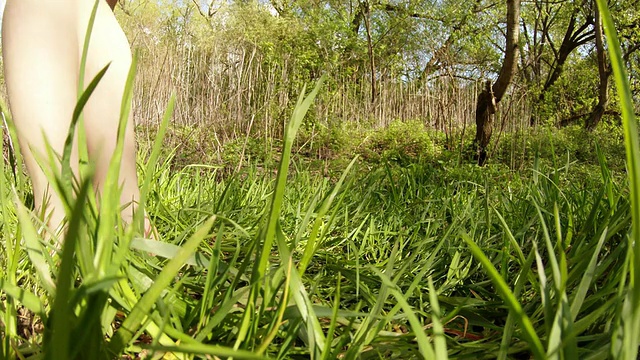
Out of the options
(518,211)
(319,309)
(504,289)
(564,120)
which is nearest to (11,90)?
(319,309)

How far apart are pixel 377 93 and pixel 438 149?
83.2 inches

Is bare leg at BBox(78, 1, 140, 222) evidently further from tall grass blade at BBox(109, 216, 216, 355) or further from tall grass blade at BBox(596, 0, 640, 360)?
tall grass blade at BBox(596, 0, 640, 360)

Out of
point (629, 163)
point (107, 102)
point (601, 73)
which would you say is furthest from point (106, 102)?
point (601, 73)

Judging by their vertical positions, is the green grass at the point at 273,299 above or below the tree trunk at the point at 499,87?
below

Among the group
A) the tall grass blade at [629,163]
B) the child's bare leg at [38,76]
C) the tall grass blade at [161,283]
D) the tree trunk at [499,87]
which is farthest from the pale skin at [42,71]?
the tree trunk at [499,87]

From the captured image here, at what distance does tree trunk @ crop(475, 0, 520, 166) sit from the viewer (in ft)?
12.7

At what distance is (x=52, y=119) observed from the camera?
2.12 ft

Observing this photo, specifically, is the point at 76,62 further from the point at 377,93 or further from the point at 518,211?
the point at 377,93

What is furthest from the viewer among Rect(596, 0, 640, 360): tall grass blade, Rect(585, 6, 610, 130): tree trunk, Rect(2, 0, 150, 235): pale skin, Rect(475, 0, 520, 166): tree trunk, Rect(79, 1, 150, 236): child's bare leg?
Rect(585, 6, 610, 130): tree trunk

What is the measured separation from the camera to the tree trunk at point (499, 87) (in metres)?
3.88

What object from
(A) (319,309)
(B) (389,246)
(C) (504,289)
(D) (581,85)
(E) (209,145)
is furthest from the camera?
(D) (581,85)

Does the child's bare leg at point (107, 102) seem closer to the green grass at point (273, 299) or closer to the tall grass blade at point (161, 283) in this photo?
the green grass at point (273, 299)

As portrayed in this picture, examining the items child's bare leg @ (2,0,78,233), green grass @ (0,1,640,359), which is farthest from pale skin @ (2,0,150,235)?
green grass @ (0,1,640,359)

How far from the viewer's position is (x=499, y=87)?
4.27 meters
